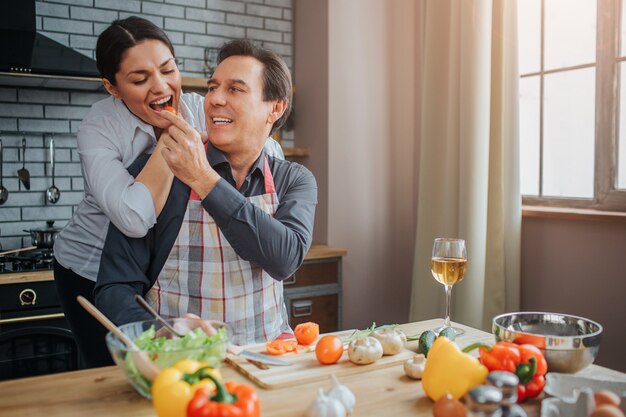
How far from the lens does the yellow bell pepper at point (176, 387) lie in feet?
3.00

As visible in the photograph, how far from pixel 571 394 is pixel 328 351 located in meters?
0.48

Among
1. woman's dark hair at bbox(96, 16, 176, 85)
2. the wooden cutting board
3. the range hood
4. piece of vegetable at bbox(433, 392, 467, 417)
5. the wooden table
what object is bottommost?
the wooden table

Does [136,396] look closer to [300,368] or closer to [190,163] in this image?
[300,368]

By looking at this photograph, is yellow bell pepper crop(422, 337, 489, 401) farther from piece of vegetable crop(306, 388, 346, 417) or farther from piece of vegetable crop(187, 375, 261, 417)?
piece of vegetable crop(187, 375, 261, 417)

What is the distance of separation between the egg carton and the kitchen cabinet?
7.07ft

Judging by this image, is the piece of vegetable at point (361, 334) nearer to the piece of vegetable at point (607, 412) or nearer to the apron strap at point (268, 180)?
the apron strap at point (268, 180)

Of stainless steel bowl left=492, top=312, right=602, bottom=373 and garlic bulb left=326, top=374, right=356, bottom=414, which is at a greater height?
stainless steel bowl left=492, top=312, right=602, bottom=373

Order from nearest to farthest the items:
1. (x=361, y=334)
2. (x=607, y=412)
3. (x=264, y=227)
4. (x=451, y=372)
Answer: (x=607, y=412) → (x=451, y=372) → (x=361, y=334) → (x=264, y=227)

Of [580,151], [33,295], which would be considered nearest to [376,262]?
[580,151]

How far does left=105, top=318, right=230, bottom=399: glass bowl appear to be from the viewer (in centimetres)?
103

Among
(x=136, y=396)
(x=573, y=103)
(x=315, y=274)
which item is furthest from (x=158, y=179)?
(x=573, y=103)

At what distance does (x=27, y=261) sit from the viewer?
2.79 m

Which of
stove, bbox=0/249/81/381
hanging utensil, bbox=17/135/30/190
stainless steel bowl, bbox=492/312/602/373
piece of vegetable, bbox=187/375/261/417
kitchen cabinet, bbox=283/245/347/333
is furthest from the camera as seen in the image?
kitchen cabinet, bbox=283/245/347/333

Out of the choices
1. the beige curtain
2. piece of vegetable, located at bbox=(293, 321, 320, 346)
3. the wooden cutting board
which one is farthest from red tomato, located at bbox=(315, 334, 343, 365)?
the beige curtain
